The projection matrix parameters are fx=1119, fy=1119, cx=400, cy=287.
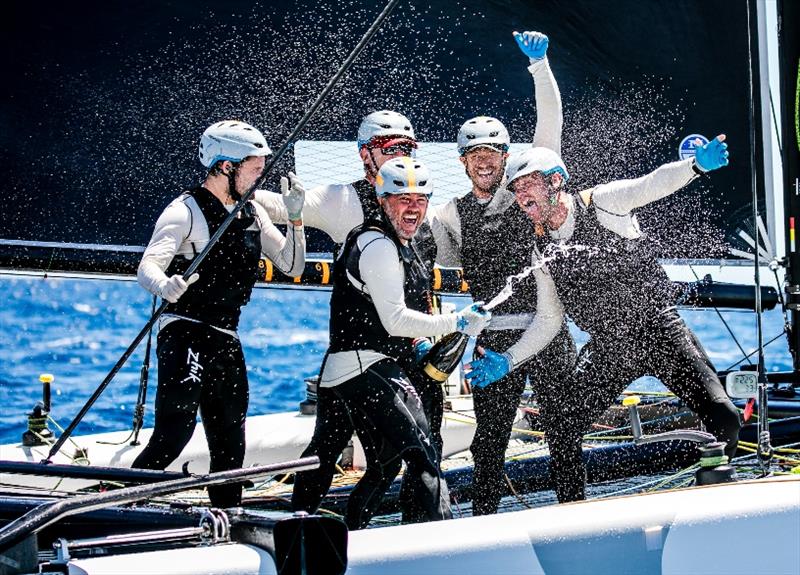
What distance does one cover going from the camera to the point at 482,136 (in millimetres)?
3756

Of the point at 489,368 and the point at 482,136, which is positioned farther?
the point at 482,136

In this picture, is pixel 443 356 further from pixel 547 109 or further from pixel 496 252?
pixel 547 109

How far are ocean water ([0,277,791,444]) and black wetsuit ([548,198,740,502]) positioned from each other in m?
4.23

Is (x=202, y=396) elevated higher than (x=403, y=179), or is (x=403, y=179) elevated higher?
(x=403, y=179)

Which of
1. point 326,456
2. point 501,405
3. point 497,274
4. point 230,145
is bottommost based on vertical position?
point 326,456

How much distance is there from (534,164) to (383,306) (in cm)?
77

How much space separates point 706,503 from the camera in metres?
1.94

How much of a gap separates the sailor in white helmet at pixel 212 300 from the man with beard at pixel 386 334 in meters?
0.33

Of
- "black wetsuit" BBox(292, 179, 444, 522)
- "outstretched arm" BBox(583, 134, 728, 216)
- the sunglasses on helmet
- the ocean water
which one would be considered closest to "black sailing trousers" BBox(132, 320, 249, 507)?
"black wetsuit" BBox(292, 179, 444, 522)

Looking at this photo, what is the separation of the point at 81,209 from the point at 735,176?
2863 millimetres

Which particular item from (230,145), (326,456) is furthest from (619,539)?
(230,145)

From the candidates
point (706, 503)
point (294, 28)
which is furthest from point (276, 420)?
point (706, 503)

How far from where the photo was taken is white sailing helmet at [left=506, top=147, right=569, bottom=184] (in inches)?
139

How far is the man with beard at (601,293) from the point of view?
354 cm
